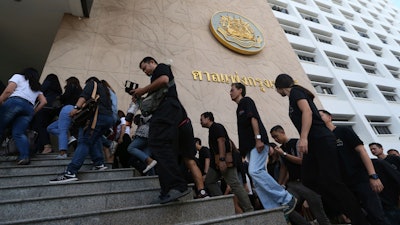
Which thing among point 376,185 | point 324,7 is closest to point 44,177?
point 376,185

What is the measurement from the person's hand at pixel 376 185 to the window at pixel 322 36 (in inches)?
757

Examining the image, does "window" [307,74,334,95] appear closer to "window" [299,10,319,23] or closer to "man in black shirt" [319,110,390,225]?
"window" [299,10,319,23]

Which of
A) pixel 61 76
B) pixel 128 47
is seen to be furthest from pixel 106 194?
pixel 128 47

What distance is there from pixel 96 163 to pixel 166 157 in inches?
69.0

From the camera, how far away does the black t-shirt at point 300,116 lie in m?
2.12

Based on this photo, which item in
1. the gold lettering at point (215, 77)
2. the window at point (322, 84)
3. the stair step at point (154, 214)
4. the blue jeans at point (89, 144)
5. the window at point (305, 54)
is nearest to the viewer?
the stair step at point (154, 214)

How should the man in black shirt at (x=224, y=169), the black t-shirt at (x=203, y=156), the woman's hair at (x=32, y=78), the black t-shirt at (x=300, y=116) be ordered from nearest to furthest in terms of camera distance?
the black t-shirt at (x=300, y=116), the man in black shirt at (x=224, y=169), the woman's hair at (x=32, y=78), the black t-shirt at (x=203, y=156)

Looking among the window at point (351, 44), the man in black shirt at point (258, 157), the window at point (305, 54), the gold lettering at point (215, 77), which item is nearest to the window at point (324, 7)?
the window at point (351, 44)

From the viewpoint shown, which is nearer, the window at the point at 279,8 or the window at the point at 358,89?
the window at the point at 358,89

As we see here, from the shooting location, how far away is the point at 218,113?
6.80 m

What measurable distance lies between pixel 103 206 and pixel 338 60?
782 inches

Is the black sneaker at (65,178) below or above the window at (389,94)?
below

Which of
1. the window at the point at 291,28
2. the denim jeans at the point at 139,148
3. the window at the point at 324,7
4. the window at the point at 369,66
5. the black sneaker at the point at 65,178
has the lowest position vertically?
the black sneaker at the point at 65,178

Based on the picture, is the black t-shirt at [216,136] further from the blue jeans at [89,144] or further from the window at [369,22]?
the window at [369,22]
